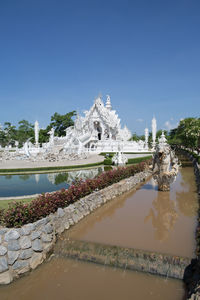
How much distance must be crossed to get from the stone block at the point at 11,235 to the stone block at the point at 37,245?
473mm

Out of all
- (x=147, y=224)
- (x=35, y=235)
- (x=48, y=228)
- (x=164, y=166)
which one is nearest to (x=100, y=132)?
(x=164, y=166)

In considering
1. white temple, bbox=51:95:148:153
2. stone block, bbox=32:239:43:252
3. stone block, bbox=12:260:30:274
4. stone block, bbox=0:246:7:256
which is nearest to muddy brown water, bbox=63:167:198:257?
stone block, bbox=32:239:43:252

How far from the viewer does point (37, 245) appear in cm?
623

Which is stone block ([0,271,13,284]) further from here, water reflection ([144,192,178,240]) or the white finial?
the white finial

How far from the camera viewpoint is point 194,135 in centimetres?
2323

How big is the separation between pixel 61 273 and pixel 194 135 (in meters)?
20.8

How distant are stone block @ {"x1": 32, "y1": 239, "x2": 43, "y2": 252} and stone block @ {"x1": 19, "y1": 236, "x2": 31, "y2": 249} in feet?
0.45

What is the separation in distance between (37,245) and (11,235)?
0.74 meters

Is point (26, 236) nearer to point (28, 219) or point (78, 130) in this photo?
point (28, 219)

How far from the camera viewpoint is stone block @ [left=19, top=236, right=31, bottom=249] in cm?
602

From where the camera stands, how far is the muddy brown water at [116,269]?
4.97 m

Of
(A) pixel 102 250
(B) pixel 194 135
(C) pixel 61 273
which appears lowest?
(C) pixel 61 273

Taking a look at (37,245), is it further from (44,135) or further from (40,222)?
(44,135)

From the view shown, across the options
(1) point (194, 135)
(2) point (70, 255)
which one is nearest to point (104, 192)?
(2) point (70, 255)
